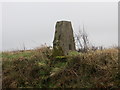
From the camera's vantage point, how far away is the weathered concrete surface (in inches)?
310

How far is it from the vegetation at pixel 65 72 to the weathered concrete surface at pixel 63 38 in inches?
19.0

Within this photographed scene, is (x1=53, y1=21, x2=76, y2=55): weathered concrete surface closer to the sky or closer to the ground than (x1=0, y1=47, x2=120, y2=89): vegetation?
closer to the sky

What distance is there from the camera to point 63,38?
823 cm

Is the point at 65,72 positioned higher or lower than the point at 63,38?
lower

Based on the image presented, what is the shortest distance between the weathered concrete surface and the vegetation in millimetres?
483

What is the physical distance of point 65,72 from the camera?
661 cm

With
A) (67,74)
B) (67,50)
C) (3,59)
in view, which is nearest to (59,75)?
(67,74)

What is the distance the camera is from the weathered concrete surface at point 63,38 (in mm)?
7864

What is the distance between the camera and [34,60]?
7684 millimetres

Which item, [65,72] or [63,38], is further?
[63,38]

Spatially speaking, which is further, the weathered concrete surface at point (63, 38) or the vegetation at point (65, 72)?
the weathered concrete surface at point (63, 38)

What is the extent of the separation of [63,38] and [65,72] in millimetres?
1979

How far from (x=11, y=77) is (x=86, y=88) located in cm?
273

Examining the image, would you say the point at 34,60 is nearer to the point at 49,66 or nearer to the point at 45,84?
the point at 49,66
